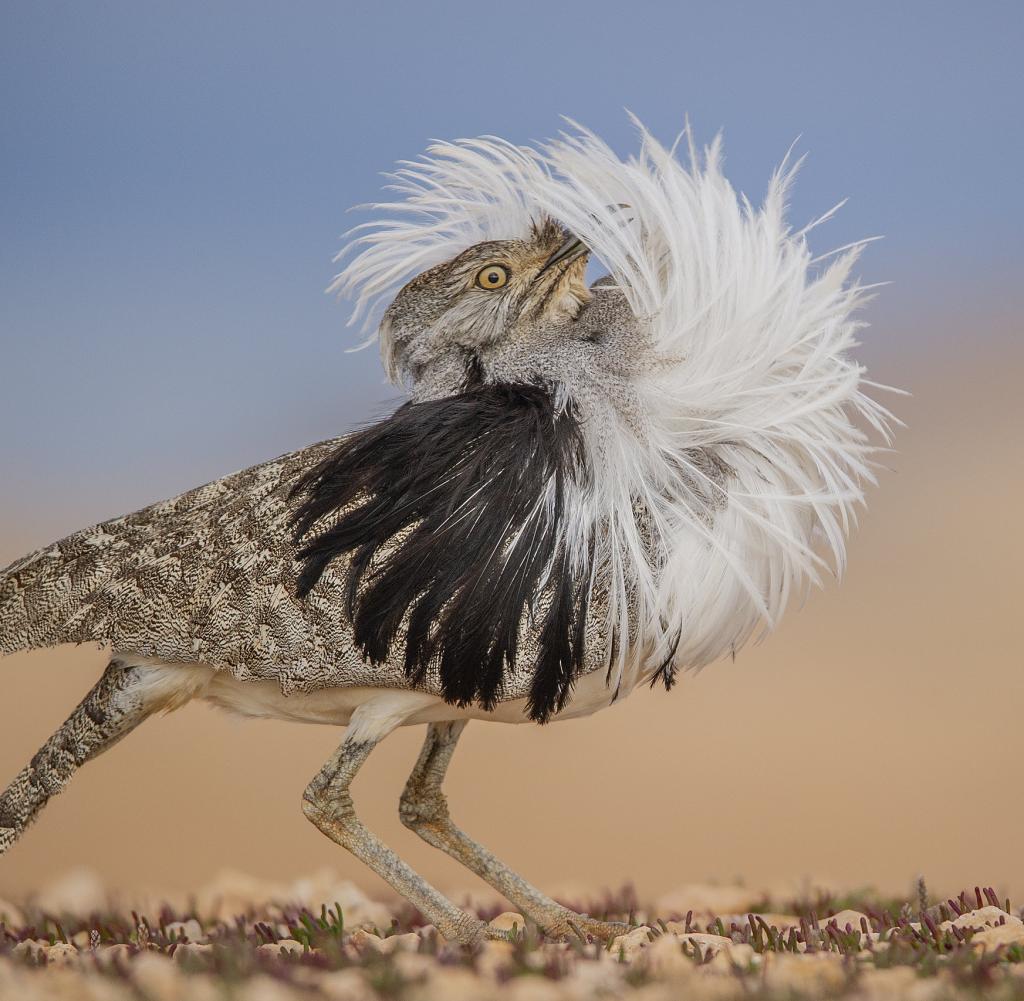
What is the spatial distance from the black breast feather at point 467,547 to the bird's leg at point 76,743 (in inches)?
27.6

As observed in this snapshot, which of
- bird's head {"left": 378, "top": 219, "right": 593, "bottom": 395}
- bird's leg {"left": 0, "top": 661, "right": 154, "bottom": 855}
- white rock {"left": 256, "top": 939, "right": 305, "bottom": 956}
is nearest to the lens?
white rock {"left": 256, "top": 939, "right": 305, "bottom": 956}

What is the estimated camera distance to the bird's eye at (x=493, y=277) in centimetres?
405

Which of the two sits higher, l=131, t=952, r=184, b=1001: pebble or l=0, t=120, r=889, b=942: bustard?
l=0, t=120, r=889, b=942: bustard

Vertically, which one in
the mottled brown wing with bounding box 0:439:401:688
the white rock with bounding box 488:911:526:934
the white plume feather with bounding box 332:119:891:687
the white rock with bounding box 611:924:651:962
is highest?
the white plume feather with bounding box 332:119:891:687

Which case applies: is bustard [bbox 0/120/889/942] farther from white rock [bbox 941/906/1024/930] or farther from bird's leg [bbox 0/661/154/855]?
white rock [bbox 941/906/1024/930]

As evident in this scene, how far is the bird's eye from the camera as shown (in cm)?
405

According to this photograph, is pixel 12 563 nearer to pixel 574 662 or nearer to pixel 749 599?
pixel 574 662

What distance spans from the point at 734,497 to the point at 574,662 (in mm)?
698

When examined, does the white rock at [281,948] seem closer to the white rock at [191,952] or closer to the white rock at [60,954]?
the white rock at [191,952]

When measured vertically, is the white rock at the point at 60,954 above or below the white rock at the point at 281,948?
below

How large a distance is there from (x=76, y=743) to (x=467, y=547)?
55.3 inches

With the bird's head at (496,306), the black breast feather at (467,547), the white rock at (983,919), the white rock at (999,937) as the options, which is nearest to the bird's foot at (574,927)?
the black breast feather at (467,547)

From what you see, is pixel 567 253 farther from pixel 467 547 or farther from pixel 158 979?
pixel 158 979

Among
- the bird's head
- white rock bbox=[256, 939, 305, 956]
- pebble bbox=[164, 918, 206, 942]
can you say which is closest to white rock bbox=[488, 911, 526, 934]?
white rock bbox=[256, 939, 305, 956]
